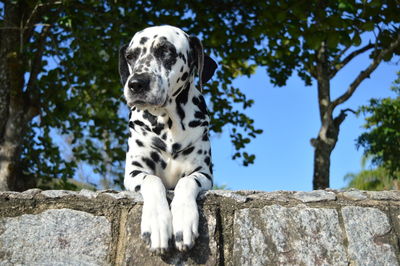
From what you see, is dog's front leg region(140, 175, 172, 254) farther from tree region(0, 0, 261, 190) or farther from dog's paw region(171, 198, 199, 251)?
tree region(0, 0, 261, 190)

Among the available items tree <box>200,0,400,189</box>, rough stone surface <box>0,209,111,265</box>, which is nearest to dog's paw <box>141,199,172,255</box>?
rough stone surface <box>0,209,111,265</box>

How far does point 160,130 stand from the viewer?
12.3 ft

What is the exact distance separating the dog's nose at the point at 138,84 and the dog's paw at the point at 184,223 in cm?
88

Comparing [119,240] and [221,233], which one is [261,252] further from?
[119,240]

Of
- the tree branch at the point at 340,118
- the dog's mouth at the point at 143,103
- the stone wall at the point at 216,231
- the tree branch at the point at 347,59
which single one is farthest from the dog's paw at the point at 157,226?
the tree branch at the point at 347,59

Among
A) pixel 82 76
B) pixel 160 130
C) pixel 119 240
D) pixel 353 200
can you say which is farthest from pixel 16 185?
pixel 353 200

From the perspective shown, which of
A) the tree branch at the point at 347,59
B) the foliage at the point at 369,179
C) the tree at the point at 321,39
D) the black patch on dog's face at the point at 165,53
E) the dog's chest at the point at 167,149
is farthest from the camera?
the foliage at the point at 369,179

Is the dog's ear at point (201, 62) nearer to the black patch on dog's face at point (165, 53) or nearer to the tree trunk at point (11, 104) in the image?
the black patch on dog's face at point (165, 53)

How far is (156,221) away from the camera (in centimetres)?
274

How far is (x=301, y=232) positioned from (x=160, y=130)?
1.37 meters

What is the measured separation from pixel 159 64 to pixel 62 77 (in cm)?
600

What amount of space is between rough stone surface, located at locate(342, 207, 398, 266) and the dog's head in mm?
1537

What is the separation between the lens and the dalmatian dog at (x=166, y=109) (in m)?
3.39

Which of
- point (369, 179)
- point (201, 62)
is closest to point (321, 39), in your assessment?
point (201, 62)
